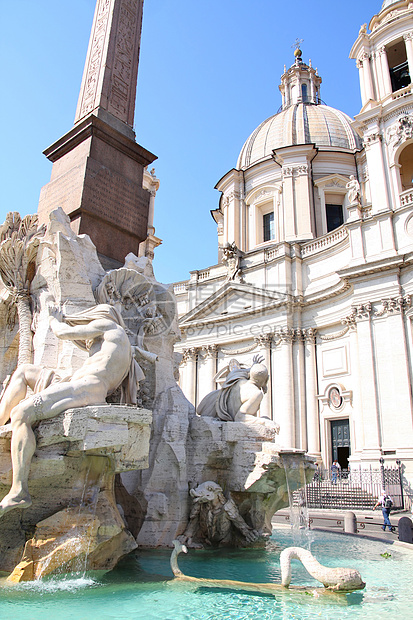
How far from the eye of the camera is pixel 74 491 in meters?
4.80

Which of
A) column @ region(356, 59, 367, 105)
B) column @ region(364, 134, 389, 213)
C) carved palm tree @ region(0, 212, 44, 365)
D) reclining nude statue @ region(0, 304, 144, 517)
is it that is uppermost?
column @ region(356, 59, 367, 105)

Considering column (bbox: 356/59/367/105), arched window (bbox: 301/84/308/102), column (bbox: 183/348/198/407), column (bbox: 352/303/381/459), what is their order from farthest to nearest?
arched window (bbox: 301/84/308/102)
column (bbox: 183/348/198/407)
column (bbox: 356/59/367/105)
column (bbox: 352/303/381/459)

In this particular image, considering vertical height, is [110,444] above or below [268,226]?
below

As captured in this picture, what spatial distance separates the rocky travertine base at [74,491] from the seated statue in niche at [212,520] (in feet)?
4.16

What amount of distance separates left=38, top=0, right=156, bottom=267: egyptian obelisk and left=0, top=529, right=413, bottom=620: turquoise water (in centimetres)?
438

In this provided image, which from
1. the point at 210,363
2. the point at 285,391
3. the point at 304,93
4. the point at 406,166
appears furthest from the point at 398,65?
the point at 210,363

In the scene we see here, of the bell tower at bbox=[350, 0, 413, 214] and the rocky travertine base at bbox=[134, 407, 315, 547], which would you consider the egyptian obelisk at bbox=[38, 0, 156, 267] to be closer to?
the rocky travertine base at bbox=[134, 407, 315, 547]

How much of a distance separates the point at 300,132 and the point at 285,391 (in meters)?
18.8

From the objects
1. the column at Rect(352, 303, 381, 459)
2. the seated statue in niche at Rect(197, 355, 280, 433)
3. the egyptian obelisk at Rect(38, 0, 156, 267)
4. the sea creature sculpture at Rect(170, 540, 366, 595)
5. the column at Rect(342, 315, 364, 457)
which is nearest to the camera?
the sea creature sculpture at Rect(170, 540, 366, 595)

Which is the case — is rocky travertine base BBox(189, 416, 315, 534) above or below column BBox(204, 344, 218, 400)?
below

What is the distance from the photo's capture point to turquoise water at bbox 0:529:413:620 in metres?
3.59

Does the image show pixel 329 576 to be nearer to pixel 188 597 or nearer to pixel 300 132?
pixel 188 597

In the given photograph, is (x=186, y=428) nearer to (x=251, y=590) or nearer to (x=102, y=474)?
(x=102, y=474)

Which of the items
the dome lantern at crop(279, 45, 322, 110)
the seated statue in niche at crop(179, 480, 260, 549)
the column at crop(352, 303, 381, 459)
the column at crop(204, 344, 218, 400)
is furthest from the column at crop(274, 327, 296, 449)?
the dome lantern at crop(279, 45, 322, 110)
